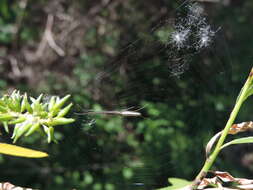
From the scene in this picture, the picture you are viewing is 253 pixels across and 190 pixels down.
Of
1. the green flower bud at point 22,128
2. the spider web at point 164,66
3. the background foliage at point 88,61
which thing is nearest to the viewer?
the green flower bud at point 22,128

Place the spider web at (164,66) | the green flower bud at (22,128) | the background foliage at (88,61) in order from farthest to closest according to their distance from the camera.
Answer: the background foliage at (88,61) < the spider web at (164,66) < the green flower bud at (22,128)

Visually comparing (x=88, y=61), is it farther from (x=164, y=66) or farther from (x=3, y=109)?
(x=3, y=109)

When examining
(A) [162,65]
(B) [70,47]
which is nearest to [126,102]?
(A) [162,65]

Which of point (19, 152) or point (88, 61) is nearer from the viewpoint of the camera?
point (19, 152)

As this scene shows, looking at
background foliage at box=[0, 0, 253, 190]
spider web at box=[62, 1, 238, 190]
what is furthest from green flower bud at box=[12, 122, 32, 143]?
background foliage at box=[0, 0, 253, 190]

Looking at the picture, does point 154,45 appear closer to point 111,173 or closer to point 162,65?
point 162,65

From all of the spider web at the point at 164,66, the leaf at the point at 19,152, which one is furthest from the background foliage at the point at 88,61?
the leaf at the point at 19,152

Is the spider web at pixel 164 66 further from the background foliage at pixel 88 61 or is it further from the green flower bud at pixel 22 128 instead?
the background foliage at pixel 88 61

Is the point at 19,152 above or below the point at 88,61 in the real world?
below

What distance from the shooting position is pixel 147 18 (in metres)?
2.45

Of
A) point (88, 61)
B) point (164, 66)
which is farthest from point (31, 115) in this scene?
point (88, 61)

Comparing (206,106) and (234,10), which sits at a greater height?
(234,10)

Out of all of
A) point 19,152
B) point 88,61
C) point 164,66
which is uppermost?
point 88,61

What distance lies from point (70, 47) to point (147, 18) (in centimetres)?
60
